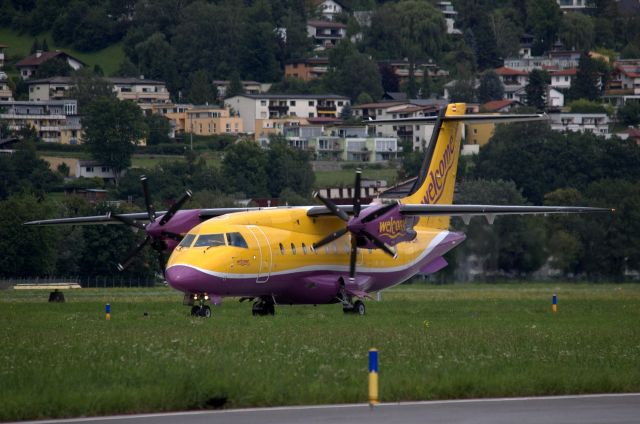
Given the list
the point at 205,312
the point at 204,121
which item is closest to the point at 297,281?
the point at 205,312

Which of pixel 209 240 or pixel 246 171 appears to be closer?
pixel 209 240

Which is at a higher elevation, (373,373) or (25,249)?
(373,373)

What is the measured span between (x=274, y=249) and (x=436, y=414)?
20.0 metres

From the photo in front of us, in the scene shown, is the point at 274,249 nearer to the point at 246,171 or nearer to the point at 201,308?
the point at 201,308

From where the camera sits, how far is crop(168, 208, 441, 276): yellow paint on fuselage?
39.8 metres

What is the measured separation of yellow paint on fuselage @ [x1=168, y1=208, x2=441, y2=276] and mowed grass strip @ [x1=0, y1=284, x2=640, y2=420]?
1589 mm

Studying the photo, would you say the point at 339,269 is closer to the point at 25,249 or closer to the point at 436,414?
the point at 436,414

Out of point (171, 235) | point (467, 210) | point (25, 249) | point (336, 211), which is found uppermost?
point (336, 211)

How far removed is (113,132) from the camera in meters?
156

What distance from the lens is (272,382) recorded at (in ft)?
80.1

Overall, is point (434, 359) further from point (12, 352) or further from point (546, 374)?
point (12, 352)

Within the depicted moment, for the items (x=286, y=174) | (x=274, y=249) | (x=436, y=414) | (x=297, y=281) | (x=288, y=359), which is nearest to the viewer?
(x=436, y=414)

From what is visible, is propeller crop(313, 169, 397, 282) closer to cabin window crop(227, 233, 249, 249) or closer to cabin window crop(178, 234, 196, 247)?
cabin window crop(227, 233, 249, 249)

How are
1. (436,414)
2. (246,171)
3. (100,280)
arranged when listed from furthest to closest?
1. (246,171)
2. (100,280)
3. (436,414)
